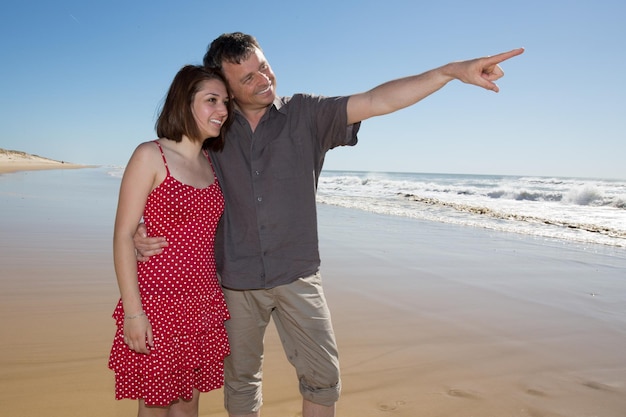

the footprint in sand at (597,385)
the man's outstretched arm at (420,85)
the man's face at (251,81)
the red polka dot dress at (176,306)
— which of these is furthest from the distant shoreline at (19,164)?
the footprint in sand at (597,385)

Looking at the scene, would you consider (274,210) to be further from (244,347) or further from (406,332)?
(406,332)

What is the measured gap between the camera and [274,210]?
2.39 m

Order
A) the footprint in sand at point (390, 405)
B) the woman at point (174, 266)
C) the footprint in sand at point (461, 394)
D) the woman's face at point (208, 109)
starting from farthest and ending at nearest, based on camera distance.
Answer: the footprint in sand at point (461, 394)
the footprint in sand at point (390, 405)
the woman's face at point (208, 109)
the woman at point (174, 266)

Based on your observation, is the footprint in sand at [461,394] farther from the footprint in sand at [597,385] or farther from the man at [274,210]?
the man at [274,210]

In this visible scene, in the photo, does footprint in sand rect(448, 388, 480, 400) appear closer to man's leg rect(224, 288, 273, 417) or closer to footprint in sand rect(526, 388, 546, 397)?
footprint in sand rect(526, 388, 546, 397)

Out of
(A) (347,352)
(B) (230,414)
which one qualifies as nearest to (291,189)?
(B) (230,414)

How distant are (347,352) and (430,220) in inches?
356

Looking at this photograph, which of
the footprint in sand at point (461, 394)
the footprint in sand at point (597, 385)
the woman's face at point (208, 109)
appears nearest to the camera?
the woman's face at point (208, 109)

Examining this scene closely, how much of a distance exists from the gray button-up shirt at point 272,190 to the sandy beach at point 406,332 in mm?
1042

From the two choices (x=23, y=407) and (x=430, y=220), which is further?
(x=430, y=220)

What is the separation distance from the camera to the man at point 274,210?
2.40 meters

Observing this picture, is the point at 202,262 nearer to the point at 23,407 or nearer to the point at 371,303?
the point at 23,407

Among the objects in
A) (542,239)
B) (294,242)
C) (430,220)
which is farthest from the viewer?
(430,220)

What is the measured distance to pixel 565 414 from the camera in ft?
9.59
